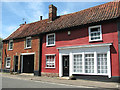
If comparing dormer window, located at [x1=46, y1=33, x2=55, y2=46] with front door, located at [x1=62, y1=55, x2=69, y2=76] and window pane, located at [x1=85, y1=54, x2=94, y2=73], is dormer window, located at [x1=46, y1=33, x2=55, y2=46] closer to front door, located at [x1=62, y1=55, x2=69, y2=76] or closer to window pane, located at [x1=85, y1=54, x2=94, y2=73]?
front door, located at [x1=62, y1=55, x2=69, y2=76]

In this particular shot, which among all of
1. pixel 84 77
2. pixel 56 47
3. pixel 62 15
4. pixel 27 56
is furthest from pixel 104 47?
pixel 27 56

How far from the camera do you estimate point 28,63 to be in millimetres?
19625

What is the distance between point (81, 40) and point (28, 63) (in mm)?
9216

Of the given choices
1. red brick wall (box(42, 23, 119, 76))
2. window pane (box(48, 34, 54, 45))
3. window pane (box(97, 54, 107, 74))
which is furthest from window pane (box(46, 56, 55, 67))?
window pane (box(97, 54, 107, 74))

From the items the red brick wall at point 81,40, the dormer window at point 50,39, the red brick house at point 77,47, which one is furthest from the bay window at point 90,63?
the dormer window at point 50,39

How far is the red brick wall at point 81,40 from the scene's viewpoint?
1213 centimetres

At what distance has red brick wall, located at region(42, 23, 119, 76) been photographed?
12130mm

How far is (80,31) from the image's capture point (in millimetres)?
14594

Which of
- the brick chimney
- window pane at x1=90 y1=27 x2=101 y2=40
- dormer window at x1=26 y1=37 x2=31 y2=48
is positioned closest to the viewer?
window pane at x1=90 y1=27 x2=101 y2=40

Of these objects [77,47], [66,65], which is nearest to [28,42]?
[66,65]

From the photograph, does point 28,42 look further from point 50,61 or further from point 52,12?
point 52,12

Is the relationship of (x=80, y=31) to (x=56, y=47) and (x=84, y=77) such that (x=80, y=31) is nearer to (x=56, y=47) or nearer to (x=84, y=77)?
(x=56, y=47)

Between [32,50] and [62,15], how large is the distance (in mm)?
6729

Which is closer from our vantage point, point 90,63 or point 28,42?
point 90,63
